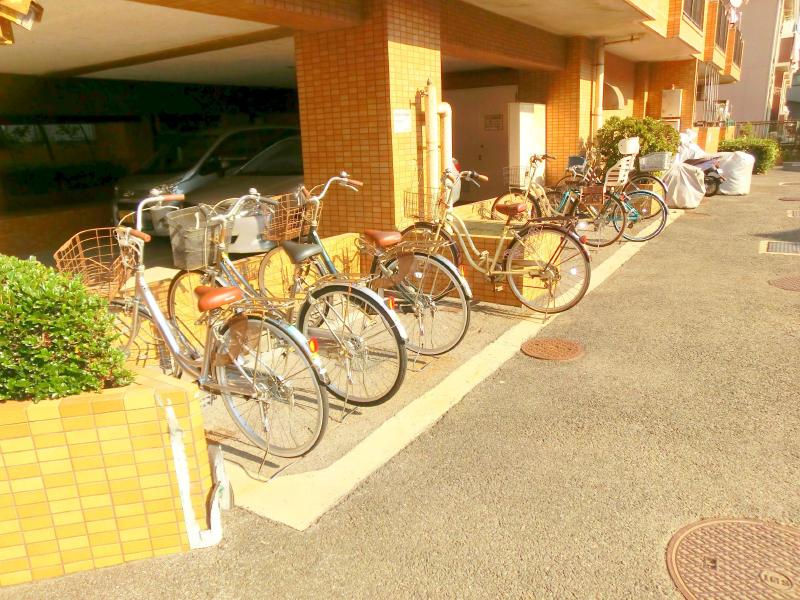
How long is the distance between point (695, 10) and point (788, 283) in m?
11.0

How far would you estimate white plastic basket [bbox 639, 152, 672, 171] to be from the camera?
10.2 metres

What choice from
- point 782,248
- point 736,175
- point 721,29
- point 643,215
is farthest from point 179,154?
point 721,29

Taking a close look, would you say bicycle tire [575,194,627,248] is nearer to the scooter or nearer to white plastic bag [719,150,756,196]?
the scooter

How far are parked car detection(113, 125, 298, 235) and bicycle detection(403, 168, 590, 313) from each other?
14.5 feet

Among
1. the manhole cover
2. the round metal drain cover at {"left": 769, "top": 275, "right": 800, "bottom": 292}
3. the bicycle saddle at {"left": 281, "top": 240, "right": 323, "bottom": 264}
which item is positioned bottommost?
the round metal drain cover at {"left": 769, "top": 275, "right": 800, "bottom": 292}

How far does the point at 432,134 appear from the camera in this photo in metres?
6.45

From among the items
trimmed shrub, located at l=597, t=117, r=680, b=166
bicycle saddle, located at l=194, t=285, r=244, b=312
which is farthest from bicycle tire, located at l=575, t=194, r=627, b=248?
bicycle saddle, located at l=194, t=285, r=244, b=312

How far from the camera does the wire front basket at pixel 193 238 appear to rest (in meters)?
3.85

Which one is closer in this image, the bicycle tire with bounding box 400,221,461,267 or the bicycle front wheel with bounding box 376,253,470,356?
the bicycle front wheel with bounding box 376,253,470,356

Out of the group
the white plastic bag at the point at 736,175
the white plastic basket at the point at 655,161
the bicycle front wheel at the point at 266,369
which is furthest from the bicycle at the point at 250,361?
the white plastic bag at the point at 736,175

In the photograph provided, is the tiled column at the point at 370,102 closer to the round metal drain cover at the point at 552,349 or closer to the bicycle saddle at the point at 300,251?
the round metal drain cover at the point at 552,349

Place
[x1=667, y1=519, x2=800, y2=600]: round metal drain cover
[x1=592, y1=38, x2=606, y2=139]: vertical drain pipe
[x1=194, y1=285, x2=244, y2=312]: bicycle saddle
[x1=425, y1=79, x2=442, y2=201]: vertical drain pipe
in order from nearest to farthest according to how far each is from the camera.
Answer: [x1=667, y1=519, x2=800, y2=600]: round metal drain cover
[x1=194, y1=285, x2=244, y2=312]: bicycle saddle
[x1=425, y1=79, x2=442, y2=201]: vertical drain pipe
[x1=592, y1=38, x2=606, y2=139]: vertical drain pipe

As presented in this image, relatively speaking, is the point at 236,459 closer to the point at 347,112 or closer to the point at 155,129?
the point at 347,112

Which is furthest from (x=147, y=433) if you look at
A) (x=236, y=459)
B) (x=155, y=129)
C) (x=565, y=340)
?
(x=155, y=129)
